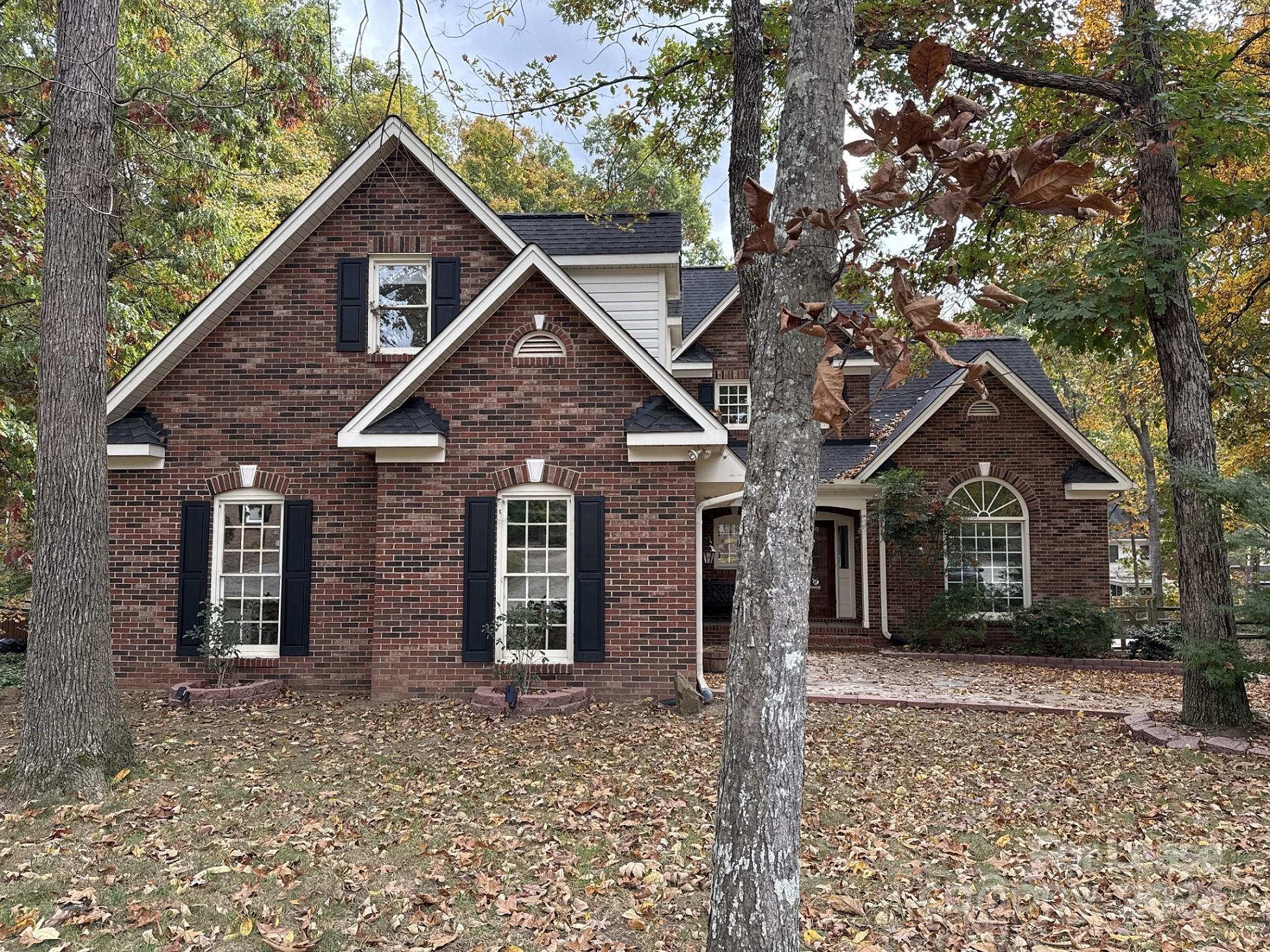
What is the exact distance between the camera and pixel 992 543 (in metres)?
15.2

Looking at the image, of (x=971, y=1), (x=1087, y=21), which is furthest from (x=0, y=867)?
(x=1087, y=21)

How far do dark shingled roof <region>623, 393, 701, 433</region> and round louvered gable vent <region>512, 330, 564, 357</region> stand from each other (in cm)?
123

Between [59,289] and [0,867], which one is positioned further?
[59,289]

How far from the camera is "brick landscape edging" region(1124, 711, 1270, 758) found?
7.45m

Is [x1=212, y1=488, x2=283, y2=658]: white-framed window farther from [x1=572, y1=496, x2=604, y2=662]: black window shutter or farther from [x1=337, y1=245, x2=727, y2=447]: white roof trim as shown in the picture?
[x1=572, y1=496, x2=604, y2=662]: black window shutter

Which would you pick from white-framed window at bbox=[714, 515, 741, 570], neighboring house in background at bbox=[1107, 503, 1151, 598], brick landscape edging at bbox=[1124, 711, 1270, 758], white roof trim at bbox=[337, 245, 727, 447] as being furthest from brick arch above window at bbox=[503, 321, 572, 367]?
neighboring house in background at bbox=[1107, 503, 1151, 598]

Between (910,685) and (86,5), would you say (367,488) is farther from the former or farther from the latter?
(910,685)

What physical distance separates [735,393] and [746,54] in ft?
38.5

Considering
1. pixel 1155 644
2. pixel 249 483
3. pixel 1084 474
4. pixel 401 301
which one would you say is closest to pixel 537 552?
pixel 249 483

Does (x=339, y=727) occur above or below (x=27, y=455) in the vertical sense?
below

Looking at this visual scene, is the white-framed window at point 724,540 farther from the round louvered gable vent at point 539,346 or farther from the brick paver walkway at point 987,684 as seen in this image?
the round louvered gable vent at point 539,346

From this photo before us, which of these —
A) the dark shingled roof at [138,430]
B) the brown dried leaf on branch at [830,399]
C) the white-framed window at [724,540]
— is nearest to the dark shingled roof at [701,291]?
the white-framed window at [724,540]

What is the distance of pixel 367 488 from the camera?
9812mm

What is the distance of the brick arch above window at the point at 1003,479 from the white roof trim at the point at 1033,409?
1.12 meters
